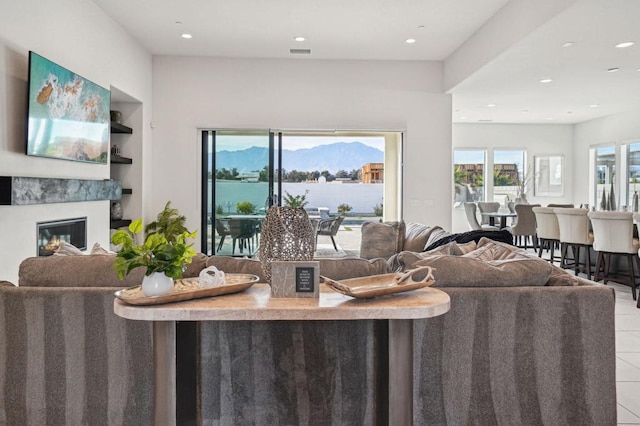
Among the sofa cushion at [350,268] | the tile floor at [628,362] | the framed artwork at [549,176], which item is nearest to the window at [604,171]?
the framed artwork at [549,176]

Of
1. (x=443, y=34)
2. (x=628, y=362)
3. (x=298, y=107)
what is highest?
(x=443, y=34)

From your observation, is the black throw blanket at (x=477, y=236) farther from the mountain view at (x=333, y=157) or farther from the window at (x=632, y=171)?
the mountain view at (x=333, y=157)

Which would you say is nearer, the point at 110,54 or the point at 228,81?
the point at 110,54

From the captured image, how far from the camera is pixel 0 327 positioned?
207cm

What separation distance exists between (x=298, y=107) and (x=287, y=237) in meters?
5.46

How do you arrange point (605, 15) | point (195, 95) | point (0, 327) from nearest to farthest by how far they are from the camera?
1. point (0, 327)
2. point (605, 15)
3. point (195, 95)

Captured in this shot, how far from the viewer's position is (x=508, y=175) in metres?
11.0

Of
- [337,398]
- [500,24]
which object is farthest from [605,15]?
[337,398]

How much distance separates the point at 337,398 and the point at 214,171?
548 cm

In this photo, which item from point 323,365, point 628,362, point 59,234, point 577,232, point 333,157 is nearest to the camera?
point 323,365

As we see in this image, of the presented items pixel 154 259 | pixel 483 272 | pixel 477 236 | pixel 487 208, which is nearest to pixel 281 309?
pixel 154 259

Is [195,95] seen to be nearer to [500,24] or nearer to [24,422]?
[500,24]

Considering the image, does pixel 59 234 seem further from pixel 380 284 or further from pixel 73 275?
pixel 380 284

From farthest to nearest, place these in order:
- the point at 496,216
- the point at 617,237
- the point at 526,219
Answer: the point at 496,216 → the point at 526,219 → the point at 617,237
